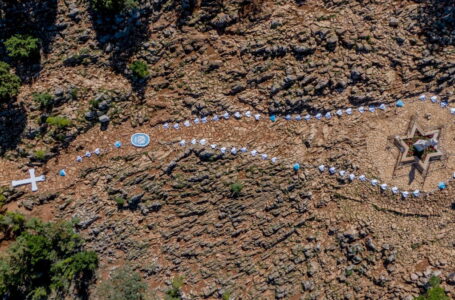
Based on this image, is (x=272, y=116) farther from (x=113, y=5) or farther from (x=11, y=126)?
(x=11, y=126)

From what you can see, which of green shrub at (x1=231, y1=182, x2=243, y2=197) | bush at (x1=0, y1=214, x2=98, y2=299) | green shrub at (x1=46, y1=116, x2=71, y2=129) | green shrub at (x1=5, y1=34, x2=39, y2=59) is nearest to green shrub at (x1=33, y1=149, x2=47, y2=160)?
green shrub at (x1=46, y1=116, x2=71, y2=129)

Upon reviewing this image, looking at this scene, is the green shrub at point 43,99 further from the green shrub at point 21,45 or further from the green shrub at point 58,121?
the green shrub at point 21,45

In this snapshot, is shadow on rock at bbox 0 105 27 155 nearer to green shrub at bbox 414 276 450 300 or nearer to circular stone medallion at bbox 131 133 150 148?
circular stone medallion at bbox 131 133 150 148

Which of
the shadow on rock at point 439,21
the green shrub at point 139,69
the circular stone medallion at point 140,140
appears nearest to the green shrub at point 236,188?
the circular stone medallion at point 140,140

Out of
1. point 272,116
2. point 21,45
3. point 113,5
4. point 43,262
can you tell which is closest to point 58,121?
point 21,45

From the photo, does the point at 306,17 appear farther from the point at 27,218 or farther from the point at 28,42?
the point at 27,218

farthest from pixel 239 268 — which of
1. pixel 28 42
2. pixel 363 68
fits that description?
pixel 28 42
